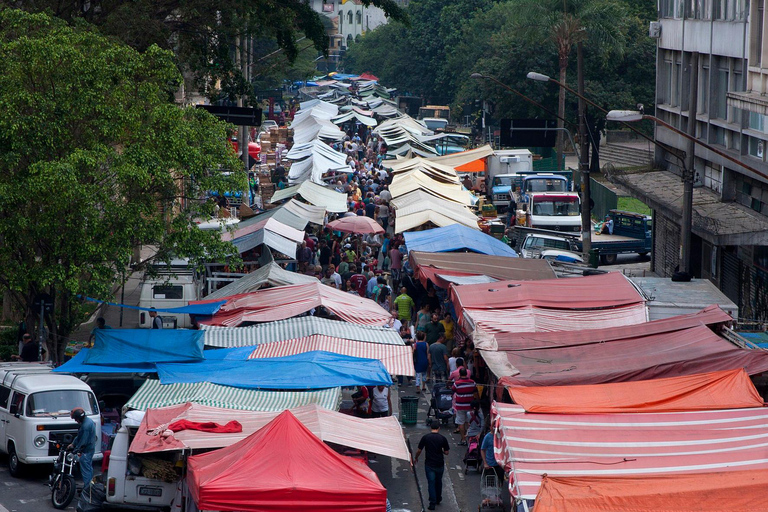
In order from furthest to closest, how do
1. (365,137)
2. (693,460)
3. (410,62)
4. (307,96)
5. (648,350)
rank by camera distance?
(307,96), (410,62), (365,137), (648,350), (693,460)

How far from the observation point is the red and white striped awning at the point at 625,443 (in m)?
11.0

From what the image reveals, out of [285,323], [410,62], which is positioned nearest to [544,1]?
[285,323]

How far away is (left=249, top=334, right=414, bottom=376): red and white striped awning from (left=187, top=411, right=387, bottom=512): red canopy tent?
17.9ft

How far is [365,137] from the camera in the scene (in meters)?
74.4

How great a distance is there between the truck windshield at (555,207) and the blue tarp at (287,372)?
19.5 meters

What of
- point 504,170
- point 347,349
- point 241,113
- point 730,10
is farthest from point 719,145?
point 504,170

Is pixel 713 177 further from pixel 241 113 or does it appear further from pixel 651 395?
pixel 651 395

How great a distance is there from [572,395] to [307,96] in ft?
318

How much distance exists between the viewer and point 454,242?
27422 millimetres

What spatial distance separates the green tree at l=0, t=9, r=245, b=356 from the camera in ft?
60.2

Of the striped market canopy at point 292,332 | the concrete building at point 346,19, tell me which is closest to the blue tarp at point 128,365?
the striped market canopy at point 292,332

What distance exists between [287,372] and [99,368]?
10.4 ft

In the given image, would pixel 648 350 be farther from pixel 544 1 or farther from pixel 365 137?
pixel 365 137

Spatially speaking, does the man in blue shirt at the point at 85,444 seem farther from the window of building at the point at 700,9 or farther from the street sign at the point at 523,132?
the street sign at the point at 523,132
